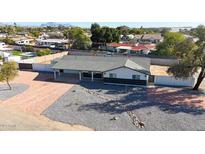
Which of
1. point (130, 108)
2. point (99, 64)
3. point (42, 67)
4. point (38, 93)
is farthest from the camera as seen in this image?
point (42, 67)

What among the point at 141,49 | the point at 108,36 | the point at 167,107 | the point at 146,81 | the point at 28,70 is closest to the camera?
the point at 167,107

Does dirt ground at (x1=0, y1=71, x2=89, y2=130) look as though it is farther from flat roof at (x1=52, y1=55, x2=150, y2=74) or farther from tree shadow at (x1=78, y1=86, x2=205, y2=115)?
tree shadow at (x1=78, y1=86, x2=205, y2=115)

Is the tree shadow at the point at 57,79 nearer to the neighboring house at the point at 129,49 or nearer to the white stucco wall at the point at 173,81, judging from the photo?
the white stucco wall at the point at 173,81

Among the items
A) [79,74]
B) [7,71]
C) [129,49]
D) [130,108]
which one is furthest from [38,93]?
[129,49]

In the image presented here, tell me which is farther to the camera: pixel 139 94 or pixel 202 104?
pixel 139 94

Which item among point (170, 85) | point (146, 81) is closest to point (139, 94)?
point (146, 81)

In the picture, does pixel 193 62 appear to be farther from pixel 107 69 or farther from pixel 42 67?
pixel 42 67

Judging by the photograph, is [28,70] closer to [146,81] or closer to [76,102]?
[76,102]
